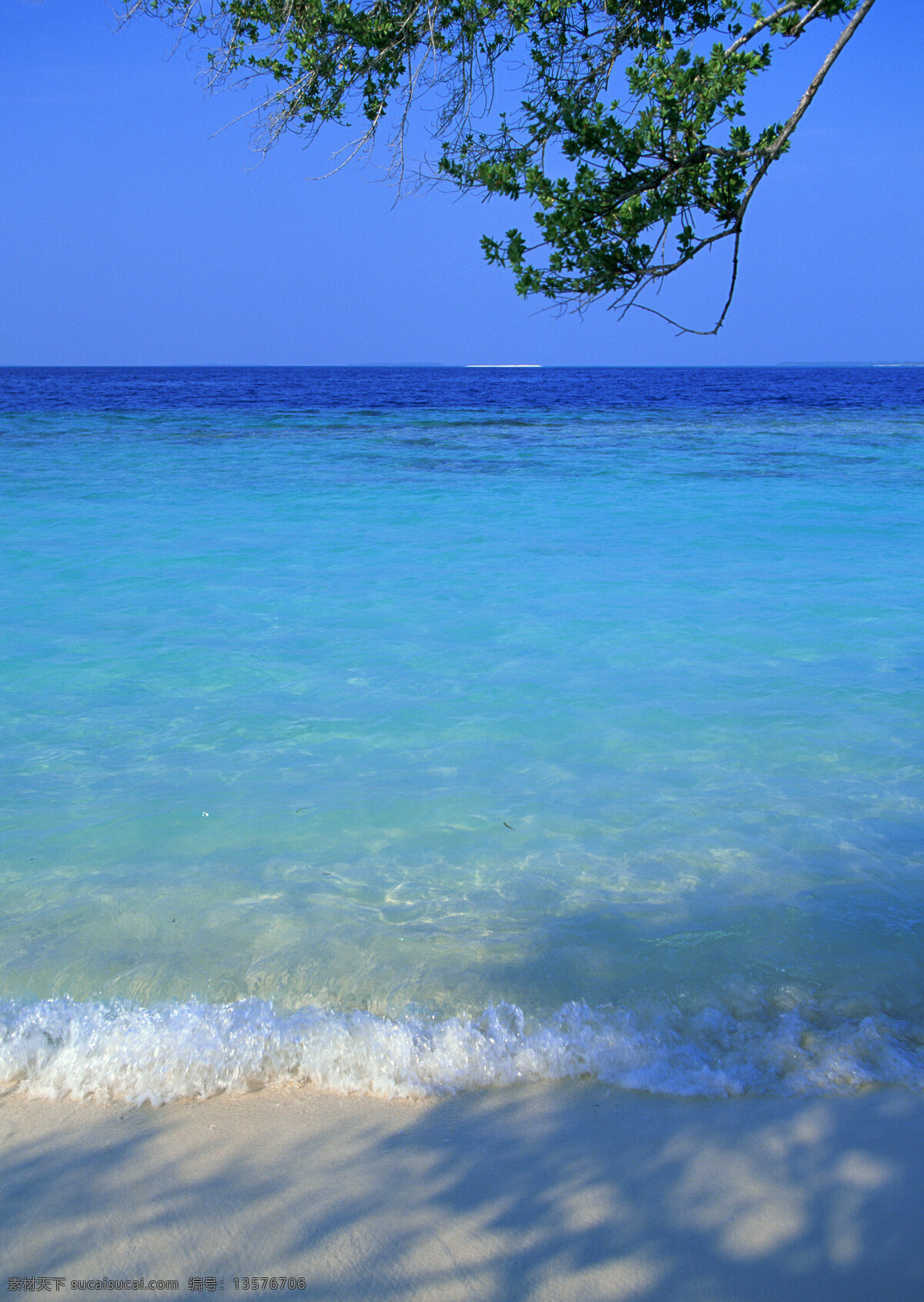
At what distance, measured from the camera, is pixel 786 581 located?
368 inches

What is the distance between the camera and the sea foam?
2.60m

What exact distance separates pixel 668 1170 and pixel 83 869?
279 centimetres

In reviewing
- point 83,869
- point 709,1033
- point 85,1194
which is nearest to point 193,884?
point 83,869

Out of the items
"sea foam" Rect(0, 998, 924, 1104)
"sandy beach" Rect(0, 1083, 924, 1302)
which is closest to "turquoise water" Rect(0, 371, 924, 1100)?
"sea foam" Rect(0, 998, 924, 1104)

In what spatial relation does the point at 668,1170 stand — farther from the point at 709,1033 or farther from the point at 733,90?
the point at 733,90

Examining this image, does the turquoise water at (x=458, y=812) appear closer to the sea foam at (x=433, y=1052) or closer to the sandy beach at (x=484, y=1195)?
the sea foam at (x=433, y=1052)

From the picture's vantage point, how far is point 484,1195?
221 centimetres

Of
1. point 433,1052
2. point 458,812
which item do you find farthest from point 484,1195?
point 458,812

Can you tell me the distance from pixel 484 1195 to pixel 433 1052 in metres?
0.54

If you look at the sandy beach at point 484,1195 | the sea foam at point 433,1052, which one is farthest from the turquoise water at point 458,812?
the sandy beach at point 484,1195

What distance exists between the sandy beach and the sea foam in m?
0.07

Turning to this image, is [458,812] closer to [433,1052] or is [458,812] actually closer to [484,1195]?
[433,1052]

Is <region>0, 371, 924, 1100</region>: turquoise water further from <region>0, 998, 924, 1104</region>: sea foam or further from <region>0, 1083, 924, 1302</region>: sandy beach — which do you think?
<region>0, 1083, 924, 1302</region>: sandy beach

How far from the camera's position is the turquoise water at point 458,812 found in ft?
9.12
